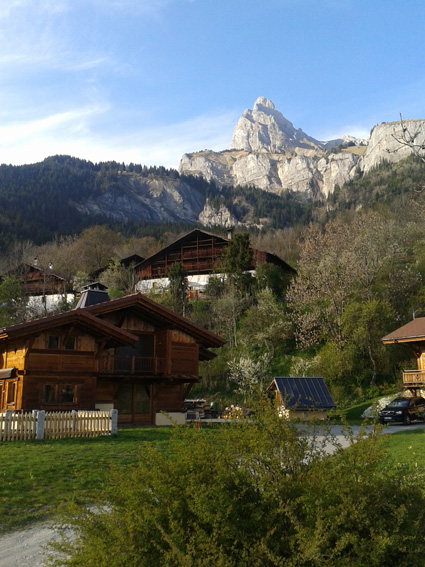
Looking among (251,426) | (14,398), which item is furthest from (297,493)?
(14,398)

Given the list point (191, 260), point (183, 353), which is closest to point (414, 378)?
point (183, 353)

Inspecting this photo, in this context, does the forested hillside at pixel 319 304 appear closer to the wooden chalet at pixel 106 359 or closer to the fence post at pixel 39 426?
the wooden chalet at pixel 106 359

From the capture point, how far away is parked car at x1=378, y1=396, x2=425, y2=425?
28.7 meters

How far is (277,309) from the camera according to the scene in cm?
5188

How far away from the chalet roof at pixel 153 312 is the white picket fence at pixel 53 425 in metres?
7.89

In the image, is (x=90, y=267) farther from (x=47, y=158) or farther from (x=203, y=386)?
(x=47, y=158)

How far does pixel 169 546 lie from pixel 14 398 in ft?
70.6

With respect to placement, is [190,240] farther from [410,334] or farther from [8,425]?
[8,425]

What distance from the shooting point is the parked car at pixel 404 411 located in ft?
94.2

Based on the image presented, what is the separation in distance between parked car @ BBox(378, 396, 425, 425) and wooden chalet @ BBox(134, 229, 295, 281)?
39.3 meters

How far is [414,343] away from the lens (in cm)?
3462

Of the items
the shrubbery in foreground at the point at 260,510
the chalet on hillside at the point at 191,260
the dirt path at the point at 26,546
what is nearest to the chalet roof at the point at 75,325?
the dirt path at the point at 26,546

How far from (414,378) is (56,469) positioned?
2668 centimetres

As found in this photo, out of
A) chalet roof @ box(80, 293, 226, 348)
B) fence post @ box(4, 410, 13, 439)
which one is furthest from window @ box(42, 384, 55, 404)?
fence post @ box(4, 410, 13, 439)
